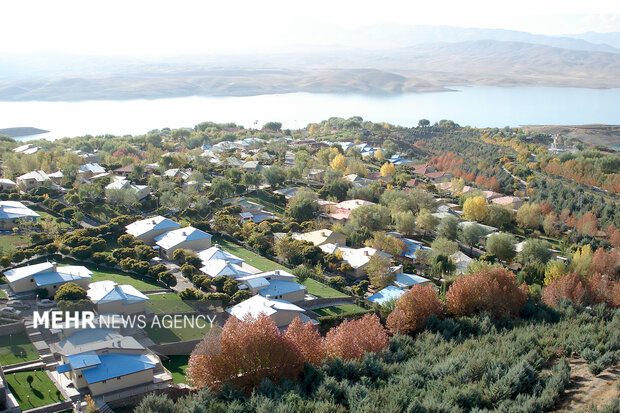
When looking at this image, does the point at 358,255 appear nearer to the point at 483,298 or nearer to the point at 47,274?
the point at 483,298

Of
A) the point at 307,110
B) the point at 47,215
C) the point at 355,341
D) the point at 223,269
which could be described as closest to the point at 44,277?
the point at 223,269

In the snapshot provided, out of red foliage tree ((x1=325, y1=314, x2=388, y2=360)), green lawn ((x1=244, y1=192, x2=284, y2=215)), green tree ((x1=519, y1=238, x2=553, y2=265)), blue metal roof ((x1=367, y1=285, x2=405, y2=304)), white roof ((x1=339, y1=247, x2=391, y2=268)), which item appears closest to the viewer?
red foliage tree ((x1=325, y1=314, x2=388, y2=360))

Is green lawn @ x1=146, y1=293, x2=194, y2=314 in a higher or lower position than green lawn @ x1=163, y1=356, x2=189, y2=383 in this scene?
higher

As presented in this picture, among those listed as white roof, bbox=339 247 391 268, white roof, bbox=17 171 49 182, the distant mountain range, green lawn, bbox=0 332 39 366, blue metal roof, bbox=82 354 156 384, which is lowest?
white roof, bbox=339 247 391 268

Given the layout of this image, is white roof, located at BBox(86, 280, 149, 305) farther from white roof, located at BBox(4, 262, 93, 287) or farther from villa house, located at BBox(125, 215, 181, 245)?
villa house, located at BBox(125, 215, 181, 245)

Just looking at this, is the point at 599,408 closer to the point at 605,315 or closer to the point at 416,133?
the point at 605,315

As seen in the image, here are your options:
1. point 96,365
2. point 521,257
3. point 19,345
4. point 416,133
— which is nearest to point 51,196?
point 19,345

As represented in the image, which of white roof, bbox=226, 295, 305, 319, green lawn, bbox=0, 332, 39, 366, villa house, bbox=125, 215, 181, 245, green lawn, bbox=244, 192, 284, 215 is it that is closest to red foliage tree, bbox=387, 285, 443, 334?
white roof, bbox=226, 295, 305, 319
